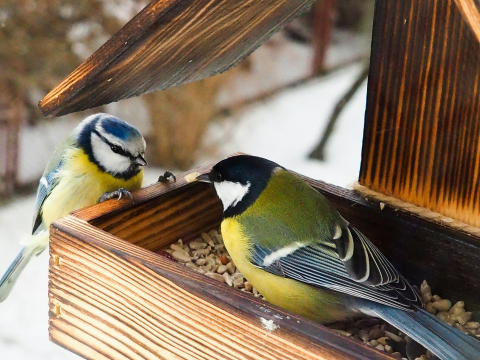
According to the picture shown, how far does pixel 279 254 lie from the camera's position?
1165 millimetres

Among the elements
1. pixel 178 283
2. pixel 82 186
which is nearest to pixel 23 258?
pixel 82 186

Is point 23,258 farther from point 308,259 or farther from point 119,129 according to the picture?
point 308,259

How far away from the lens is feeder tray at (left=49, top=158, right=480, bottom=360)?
3.12ft

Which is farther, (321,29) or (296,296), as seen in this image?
(321,29)

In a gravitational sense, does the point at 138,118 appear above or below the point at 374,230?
below

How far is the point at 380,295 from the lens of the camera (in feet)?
3.54

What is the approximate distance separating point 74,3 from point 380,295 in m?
2.64

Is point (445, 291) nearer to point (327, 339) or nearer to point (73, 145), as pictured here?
point (327, 339)

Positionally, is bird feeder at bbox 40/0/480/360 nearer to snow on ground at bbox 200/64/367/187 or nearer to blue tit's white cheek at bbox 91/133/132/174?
blue tit's white cheek at bbox 91/133/132/174

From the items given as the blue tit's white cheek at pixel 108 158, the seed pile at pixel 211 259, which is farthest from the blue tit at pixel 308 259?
the blue tit's white cheek at pixel 108 158

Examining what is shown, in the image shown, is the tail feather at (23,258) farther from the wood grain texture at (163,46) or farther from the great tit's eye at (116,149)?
the wood grain texture at (163,46)

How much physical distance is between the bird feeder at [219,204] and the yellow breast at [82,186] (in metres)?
0.20

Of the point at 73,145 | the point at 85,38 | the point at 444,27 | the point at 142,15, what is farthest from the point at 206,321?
the point at 85,38

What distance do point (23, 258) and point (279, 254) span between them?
3.01 ft
